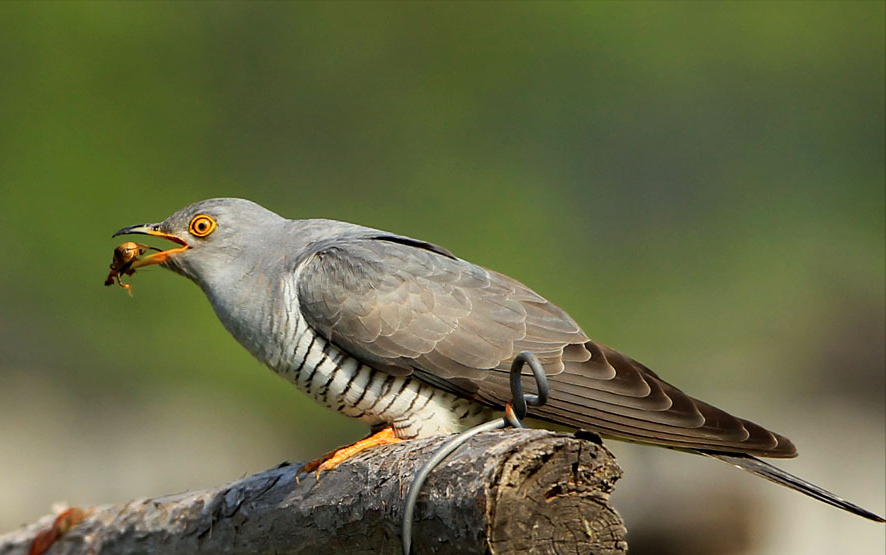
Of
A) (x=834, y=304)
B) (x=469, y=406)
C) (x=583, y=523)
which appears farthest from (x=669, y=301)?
(x=583, y=523)

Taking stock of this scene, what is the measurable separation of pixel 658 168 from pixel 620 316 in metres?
2.26

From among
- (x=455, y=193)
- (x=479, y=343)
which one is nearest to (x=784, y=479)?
(x=479, y=343)

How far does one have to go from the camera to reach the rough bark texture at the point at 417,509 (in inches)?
69.4

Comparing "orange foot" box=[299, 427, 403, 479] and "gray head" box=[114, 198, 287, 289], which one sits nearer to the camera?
"orange foot" box=[299, 427, 403, 479]

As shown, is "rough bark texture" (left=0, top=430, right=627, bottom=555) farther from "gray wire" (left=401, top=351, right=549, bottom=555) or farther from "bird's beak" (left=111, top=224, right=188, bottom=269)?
"bird's beak" (left=111, top=224, right=188, bottom=269)

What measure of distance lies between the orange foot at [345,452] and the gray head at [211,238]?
689mm

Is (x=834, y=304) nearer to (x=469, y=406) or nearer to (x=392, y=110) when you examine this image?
(x=392, y=110)

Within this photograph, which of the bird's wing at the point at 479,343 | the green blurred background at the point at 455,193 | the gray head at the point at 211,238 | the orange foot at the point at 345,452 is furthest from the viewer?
the green blurred background at the point at 455,193

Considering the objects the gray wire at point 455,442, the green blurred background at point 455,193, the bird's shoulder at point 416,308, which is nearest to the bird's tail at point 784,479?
the bird's shoulder at point 416,308

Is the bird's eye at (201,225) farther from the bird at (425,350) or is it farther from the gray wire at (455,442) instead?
the gray wire at (455,442)

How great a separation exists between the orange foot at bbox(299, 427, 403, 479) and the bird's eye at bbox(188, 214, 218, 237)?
0.87 m

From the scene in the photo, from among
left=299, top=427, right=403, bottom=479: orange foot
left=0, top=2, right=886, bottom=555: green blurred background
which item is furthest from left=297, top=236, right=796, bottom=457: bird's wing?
left=0, top=2, right=886, bottom=555: green blurred background

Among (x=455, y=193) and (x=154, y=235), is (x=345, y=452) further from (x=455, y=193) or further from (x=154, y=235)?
(x=455, y=193)

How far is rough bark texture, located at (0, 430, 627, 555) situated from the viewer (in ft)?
5.79
